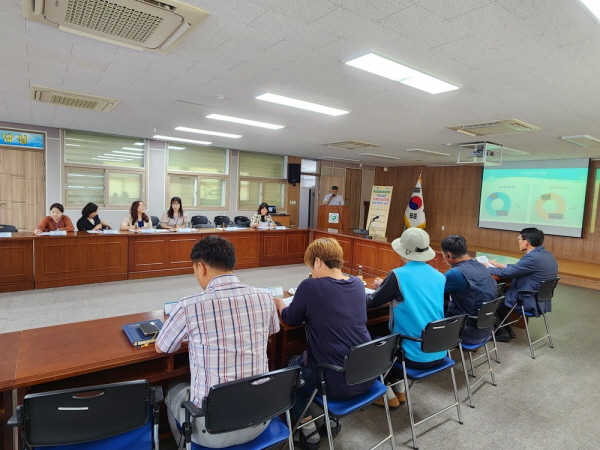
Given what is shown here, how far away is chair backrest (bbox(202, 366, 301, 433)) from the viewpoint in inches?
54.8

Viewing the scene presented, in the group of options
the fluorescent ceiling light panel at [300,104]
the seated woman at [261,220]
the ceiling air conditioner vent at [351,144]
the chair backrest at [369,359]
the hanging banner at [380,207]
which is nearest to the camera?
the chair backrest at [369,359]

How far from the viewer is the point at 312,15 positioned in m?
2.23

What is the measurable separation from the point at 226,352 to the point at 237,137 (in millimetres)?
6458

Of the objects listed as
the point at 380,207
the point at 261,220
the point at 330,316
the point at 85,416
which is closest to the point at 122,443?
the point at 85,416

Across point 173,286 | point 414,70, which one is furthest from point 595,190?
point 173,286

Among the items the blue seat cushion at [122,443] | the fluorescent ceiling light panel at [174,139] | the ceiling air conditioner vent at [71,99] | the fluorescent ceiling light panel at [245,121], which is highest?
the fluorescent ceiling light panel at [174,139]

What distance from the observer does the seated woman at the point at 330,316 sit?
1854 millimetres

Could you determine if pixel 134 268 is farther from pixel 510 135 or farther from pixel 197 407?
pixel 510 135

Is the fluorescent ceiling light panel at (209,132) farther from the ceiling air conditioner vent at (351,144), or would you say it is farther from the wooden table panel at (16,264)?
the wooden table panel at (16,264)

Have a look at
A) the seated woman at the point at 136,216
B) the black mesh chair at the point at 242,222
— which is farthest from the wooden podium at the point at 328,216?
the seated woman at the point at 136,216

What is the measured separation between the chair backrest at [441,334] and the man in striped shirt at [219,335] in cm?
111

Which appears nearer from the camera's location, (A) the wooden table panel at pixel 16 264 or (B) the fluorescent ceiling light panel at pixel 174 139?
(A) the wooden table panel at pixel 16 264

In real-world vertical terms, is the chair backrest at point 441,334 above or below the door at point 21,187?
below

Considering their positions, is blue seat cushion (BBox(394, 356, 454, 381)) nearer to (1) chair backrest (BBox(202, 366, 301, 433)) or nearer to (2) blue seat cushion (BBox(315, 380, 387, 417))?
(2) blue seat cushion (BBox(315, 380, 387, 417))
